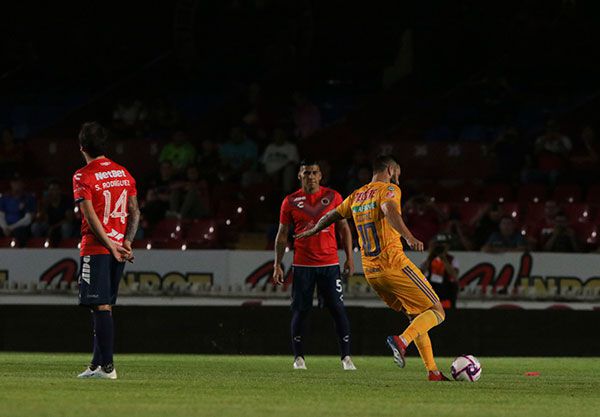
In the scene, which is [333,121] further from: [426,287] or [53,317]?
[426,287]

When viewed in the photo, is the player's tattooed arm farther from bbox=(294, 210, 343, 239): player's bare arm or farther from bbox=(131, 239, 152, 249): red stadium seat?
bbox=(131, 239, 152, 249): red stadium seat

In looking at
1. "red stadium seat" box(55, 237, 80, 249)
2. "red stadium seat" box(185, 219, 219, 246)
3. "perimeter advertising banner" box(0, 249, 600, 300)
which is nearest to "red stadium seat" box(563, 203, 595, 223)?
"perimeter advertising banner" box(0, 249, 600, 300)

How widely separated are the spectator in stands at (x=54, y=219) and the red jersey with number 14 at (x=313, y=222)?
732cm

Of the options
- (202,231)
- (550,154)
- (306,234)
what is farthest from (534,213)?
(306,234)

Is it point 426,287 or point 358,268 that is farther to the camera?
point 358,268

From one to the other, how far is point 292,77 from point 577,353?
10504mm

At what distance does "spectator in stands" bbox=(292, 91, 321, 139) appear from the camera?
2505 centimetres

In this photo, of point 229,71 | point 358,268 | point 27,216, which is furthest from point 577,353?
point 229,71

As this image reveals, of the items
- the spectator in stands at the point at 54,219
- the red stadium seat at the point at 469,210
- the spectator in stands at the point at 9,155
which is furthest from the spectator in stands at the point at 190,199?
the red stadium seat at the point at 469,210

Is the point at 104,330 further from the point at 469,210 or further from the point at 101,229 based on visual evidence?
the point at 469,210

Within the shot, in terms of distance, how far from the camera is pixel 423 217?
767 inches

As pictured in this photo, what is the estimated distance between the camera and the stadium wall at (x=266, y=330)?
1798 centimetres

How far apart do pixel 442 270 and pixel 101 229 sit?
832cm

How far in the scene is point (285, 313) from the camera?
712 inches
